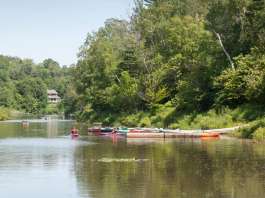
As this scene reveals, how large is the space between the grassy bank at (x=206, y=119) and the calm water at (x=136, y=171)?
321 centimetres

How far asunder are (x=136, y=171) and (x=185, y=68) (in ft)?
153

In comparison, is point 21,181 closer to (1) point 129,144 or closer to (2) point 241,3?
(1) point 129,144

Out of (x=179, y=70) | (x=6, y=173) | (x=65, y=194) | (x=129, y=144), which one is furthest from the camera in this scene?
(x=179, y=70)

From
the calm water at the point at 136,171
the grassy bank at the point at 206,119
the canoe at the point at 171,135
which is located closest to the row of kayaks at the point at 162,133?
the canoe at the point at 171,135

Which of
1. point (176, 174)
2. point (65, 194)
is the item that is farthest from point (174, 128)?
point (65, 194)

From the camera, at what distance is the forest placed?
6247 cm

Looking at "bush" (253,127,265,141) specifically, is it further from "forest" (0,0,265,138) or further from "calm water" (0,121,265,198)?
"calm water" (0,121,265,198)

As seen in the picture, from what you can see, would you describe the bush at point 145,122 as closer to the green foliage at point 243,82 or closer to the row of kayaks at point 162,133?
the row of kayaks at point 162,133

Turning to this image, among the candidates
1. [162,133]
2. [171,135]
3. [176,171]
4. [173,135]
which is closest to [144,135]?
[162,133]

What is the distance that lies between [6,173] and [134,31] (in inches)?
2408

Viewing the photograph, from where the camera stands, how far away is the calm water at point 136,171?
26777 millimetres

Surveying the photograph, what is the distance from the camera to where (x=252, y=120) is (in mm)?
58406

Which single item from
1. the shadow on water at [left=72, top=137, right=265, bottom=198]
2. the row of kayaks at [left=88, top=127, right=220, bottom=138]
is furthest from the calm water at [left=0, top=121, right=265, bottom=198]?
the row of kayaks at [left=88, top=127, right=220, bottom=138]

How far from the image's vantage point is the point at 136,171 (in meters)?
33.5
